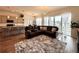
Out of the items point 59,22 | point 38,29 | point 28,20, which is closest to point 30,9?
point 28,20

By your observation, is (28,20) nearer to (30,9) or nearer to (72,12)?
(30,9)

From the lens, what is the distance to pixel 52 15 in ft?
9.36

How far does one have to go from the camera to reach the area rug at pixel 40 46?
8.84 ft

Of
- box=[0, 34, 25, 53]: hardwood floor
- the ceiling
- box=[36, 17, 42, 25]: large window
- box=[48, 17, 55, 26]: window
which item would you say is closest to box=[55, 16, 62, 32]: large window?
box=[48, 17, 55, 26]: window

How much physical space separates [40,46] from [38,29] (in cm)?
46

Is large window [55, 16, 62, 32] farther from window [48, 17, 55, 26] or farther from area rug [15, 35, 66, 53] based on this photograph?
area rug [15, 35, 66, 53]

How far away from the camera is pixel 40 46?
2.72 metres

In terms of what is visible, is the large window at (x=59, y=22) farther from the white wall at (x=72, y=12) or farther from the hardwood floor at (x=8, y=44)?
the hardwood floor at (x=8, y=44)

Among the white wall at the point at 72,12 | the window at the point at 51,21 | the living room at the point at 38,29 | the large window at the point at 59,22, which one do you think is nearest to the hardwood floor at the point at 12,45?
the living room at the point at 38,29

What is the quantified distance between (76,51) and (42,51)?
0.84 meters

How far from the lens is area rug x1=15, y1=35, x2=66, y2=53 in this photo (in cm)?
269
